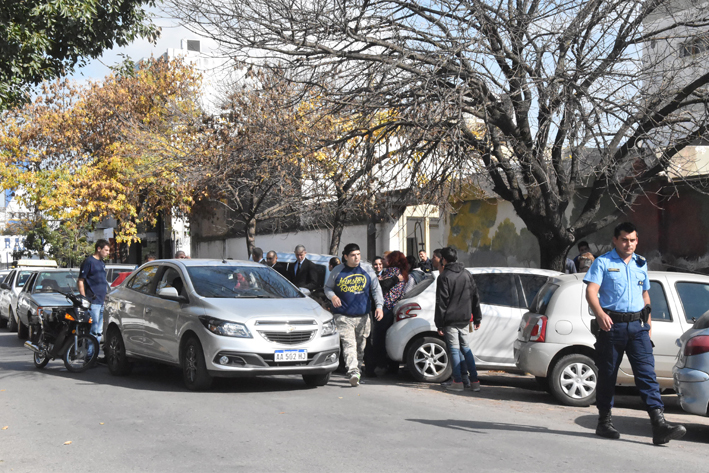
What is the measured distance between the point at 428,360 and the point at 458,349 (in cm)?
91

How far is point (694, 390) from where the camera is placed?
686 cm

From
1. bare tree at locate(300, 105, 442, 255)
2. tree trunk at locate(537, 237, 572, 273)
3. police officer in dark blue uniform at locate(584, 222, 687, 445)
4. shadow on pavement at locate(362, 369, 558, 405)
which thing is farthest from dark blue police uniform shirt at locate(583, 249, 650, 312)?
tree trunk at locate(537, 237, 572, 273)

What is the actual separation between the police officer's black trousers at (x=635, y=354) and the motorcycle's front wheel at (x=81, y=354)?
780 cm

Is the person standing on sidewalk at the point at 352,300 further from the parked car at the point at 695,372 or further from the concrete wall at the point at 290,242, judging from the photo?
the concrete wall at the point at 290,242

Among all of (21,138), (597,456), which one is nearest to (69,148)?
(21,138)

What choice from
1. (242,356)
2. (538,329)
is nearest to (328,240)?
(242,356)

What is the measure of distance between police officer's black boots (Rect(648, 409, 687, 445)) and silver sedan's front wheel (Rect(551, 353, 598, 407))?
2.31m

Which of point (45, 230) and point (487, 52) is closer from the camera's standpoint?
point (487, 52)

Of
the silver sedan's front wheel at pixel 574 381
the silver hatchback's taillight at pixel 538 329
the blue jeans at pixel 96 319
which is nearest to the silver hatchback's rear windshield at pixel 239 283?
the blue jeans at pixel 96 319

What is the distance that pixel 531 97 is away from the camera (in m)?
12.0

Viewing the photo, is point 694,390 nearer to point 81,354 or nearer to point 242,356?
point 242,356

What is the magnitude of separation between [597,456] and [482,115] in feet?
22.0

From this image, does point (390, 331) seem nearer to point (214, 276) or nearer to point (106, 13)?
point (214, 276)

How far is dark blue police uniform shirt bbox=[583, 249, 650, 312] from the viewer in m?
6.84
